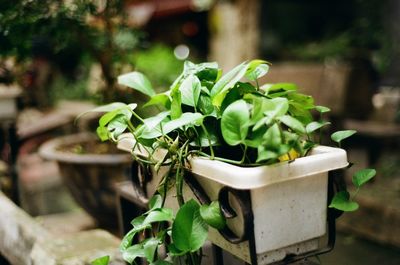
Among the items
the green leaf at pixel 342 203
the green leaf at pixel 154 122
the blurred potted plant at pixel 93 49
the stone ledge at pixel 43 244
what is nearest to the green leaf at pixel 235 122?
the green leaf at pixel 154 122

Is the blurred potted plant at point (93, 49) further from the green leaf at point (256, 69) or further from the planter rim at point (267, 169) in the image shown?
the planter rim at point (267, 169)

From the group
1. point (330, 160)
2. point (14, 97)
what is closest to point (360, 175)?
point (330, 160)

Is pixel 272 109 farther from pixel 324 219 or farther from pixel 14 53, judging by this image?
pixel 14 53

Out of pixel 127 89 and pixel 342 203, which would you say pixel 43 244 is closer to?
pixel 342 203

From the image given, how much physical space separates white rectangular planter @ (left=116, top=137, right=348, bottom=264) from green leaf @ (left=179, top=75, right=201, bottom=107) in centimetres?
19

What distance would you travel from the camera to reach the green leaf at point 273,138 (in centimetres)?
135

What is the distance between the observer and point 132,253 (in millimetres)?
1618

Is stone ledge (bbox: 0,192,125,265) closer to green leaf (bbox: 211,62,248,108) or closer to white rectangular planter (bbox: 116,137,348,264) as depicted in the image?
white rectangular planter (bbox: 116,137,348,264)

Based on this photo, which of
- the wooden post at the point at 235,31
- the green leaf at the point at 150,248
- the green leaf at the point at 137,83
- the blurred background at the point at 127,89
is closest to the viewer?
the green leaf at the point at 150,248

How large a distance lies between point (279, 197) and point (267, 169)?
132 millimetres

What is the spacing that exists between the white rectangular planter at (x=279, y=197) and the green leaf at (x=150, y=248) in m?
0.21

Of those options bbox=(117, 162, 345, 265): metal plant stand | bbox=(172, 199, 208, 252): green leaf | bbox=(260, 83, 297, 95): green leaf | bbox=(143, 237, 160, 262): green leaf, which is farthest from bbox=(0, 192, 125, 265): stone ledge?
bbox=(260, 83, 297, 95): green leaf

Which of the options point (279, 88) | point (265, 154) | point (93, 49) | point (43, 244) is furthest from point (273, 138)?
point (93, 49)

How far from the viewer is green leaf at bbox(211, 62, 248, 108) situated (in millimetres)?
1546
